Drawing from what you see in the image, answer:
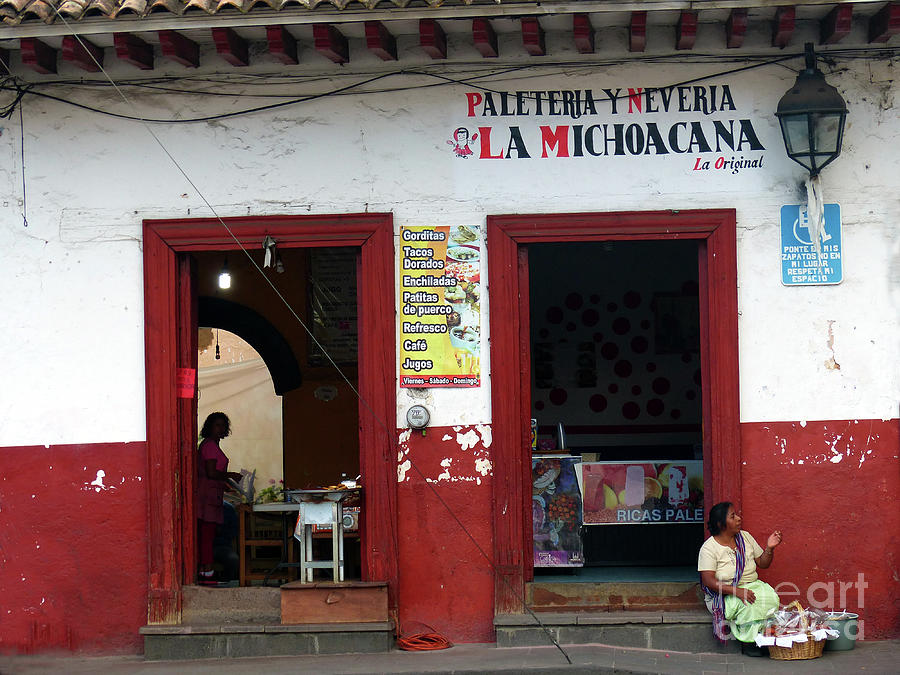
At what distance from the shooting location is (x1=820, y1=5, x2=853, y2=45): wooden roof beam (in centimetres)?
807

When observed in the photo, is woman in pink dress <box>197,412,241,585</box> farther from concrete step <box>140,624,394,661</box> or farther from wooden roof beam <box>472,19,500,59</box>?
wooden roof beam <box>472,19,500,59</box>

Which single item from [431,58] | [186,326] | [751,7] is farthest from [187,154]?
[751,7]

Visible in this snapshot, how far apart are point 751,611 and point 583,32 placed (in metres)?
4.24

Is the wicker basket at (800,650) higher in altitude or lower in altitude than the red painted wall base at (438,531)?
lower

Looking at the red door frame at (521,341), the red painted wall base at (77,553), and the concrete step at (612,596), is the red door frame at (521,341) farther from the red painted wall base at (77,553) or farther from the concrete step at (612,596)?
the red painted wall base at (77,553)

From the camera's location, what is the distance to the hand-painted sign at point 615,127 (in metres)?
8.68

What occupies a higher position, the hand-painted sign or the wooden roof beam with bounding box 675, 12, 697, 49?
the wooden roof beam with bounding box 675, 12, 697, 49

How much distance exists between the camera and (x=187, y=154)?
894 cm

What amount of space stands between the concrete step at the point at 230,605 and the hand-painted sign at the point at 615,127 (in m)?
3.68

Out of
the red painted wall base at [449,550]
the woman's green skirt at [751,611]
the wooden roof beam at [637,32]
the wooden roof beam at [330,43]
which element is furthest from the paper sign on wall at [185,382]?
the woman's green skirt at [751,611]

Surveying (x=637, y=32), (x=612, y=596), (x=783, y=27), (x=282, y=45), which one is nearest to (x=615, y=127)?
(x=637, y=32)

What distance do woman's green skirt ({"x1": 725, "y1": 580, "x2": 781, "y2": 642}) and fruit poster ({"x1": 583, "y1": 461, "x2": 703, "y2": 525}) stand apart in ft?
6.48

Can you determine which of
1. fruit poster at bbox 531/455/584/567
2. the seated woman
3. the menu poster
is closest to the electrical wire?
fruit poster at bbox 531/455/584/567

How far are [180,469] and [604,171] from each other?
12.9 feet
